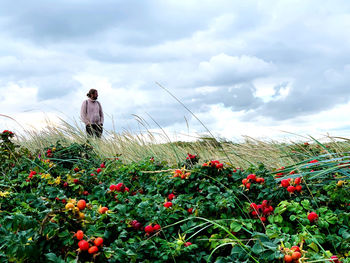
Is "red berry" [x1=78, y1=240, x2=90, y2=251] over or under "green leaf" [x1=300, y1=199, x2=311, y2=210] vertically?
over

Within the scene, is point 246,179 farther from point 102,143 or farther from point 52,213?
point 102,143

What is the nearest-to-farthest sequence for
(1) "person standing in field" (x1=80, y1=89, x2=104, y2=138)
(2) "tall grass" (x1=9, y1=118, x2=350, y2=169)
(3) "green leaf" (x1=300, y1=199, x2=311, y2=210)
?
(3) "green leaf" (x1=300, y1=199, x2=311, y2=210) < (2) "tall grass" (x1=9, y1=118, x2=350, y2=169) < (1) "person standing in field" (x1=80, y1=89, x2=104, y2=138)

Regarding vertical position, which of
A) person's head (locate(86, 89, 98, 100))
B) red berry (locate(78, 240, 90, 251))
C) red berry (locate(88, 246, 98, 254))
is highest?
person's head (locate(86, 89, 98, 100))

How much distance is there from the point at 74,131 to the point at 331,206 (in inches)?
192

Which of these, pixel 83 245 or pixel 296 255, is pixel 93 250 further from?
pixel 296 255

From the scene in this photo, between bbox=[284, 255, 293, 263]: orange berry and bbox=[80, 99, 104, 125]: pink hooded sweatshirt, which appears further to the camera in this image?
bbox=[80, 99, 104, 125]: pink hooded sweatshirt

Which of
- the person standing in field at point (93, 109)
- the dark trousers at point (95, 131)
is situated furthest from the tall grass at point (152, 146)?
the person standing in field at point (93, 109)

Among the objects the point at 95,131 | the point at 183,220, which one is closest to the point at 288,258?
the point at 183,220

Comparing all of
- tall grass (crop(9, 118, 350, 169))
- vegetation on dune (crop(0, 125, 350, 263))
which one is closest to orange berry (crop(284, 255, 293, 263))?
vegetation on dune (crop(0, 125, 350, 263))

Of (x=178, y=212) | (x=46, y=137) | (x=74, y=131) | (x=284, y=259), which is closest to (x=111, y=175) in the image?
(x=178, y=212)

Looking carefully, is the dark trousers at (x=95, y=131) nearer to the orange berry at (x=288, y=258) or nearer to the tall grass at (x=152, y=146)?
the tall grass at (x=152, y=146)

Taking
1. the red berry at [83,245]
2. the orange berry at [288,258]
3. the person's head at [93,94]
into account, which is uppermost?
the person's head at [93,94]

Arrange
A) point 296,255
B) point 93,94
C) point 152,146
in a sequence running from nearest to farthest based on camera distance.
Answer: point 296,255, point 152,146, point 93,94

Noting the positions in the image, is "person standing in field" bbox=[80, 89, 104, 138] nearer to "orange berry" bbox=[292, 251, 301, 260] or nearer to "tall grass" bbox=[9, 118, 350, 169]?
"tall grass" bbox=[9, 118, 350, 169]
